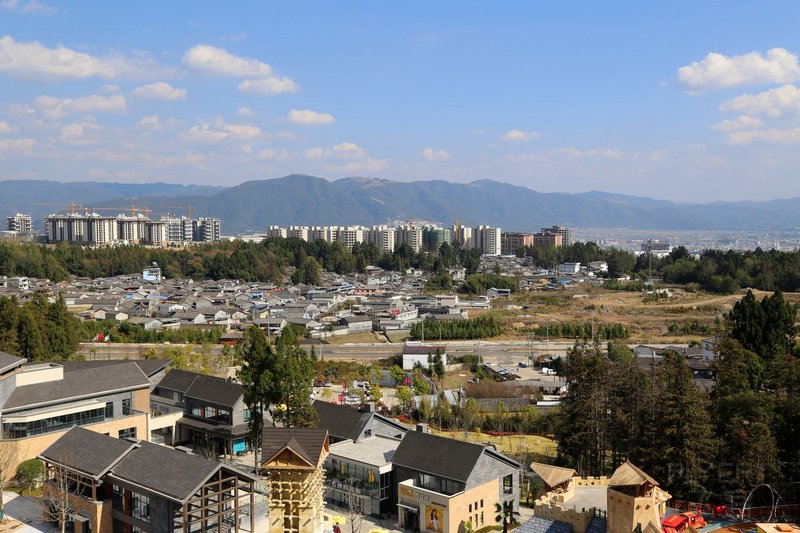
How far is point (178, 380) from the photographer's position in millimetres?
21359

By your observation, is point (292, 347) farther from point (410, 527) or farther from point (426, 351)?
point (426, 351)

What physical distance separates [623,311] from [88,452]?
43893 mm

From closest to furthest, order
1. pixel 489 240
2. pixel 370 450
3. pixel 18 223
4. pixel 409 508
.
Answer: pixel 409 508
pixel 370 450
pixel 489 240
pixel 18 223

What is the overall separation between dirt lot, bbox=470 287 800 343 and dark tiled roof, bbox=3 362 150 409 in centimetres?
2736

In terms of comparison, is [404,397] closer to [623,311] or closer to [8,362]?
[8,362]

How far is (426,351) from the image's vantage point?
35344 millimetres

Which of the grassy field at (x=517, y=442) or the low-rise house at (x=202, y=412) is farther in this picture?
the grassy field at (x=517, y=442)

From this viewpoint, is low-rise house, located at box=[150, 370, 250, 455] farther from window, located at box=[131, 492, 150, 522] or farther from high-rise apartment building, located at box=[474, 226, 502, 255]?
high-rise apartment building, located at box=[474, 226, 502, 255]

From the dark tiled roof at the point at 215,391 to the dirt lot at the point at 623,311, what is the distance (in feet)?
82.8

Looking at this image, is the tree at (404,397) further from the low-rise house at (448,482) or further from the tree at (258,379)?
the low-rise house at (448,482)

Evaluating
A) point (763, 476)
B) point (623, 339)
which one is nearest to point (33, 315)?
point (763, 476)

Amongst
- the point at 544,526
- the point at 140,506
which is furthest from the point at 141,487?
the point at 544,526

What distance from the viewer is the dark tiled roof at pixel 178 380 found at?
21.0 metres

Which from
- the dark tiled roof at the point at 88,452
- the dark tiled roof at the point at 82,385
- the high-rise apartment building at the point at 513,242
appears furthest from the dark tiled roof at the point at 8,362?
the high-rise apartment building at the point at 513,242
